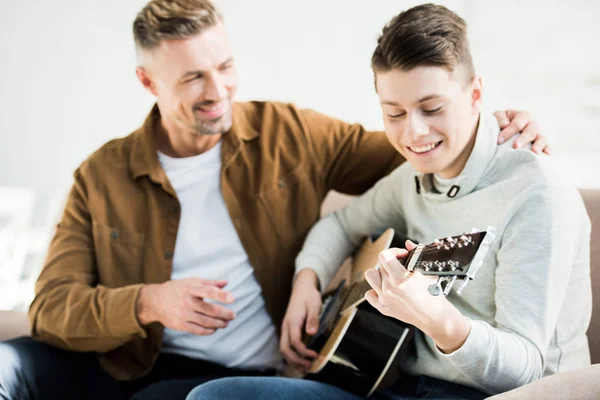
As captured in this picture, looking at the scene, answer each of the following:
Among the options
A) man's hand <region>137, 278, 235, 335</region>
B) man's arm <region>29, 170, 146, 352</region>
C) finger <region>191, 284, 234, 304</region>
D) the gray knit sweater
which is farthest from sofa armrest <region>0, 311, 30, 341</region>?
the gray knit sweater

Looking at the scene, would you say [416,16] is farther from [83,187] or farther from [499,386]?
[83,187]

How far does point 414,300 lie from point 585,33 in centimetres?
263

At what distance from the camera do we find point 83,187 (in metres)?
2.03

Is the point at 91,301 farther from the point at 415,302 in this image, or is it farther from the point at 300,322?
the point at 415,302

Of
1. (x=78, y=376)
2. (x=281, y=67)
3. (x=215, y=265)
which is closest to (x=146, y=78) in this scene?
(x=215, y=265)

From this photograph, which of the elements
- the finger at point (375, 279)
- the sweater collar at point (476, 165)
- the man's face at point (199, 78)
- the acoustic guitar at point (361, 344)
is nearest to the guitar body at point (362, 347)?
the acoustic guitar at point (361, 344)

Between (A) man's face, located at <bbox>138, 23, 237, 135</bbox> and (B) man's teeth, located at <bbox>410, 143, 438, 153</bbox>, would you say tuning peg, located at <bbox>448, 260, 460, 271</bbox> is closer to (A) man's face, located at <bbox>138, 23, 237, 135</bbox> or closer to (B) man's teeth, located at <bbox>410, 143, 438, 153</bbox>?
(B) man's teeth, located at <bbox>410, 143, 438, 153</bbox>

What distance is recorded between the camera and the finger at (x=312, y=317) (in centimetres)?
174

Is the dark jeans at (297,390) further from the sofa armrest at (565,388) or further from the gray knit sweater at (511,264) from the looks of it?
the sofa armrest at (565,388)

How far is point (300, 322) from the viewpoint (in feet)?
5.76

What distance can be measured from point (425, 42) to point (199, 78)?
781 millimetres

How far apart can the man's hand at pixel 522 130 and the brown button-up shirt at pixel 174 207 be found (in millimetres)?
425

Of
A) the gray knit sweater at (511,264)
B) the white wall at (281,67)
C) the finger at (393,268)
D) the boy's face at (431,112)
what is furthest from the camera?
the white wall at (281,67)

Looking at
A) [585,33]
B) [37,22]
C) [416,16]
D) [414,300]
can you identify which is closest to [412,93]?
[416,16]
